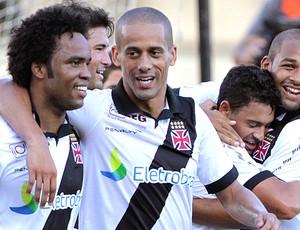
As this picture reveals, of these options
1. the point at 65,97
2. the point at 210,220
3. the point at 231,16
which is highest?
the point at 65,97

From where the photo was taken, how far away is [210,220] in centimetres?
595

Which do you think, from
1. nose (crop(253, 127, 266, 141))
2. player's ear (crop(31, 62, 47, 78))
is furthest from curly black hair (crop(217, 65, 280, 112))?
player's ear (crop(31, 62, 47, 78))

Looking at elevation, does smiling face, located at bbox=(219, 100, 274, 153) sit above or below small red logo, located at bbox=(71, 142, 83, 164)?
below

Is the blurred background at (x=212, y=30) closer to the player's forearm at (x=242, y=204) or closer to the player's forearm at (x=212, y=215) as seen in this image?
the player's forearm at (x=212, y=215)

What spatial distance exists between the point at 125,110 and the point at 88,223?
631 mm

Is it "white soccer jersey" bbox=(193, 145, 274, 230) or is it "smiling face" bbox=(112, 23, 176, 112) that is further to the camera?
"white soccer jersey" bbox=(193, 145, 274, 230)

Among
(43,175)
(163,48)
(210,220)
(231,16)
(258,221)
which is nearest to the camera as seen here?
(43,175)

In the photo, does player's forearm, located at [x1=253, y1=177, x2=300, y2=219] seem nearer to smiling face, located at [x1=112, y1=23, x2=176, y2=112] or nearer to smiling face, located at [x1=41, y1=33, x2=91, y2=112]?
smiling face, located at [x1=112, y1=23, x2=176, y2=112]

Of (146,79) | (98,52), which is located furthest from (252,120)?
(98,52)

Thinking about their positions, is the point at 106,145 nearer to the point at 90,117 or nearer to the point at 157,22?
the point at 90,117

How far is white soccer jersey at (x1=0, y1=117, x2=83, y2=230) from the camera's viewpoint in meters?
4.97

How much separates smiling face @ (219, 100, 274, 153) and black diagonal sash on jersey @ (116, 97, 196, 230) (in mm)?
543

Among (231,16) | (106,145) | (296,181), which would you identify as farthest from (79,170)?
(231,16)

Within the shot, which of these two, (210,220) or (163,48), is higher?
(163,48)
